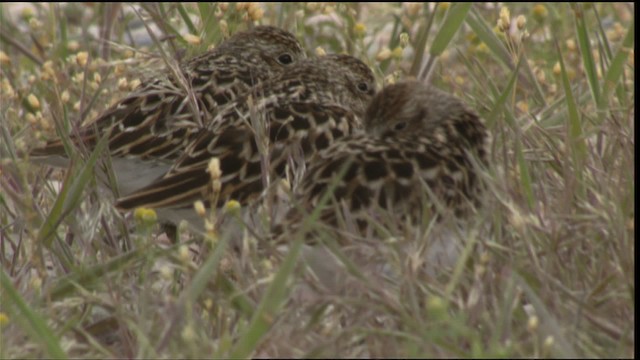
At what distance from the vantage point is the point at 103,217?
16.6 ft

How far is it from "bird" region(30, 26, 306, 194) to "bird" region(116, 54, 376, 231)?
19cm

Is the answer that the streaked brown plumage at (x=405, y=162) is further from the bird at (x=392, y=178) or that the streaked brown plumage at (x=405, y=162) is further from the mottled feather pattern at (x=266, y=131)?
the mottled feather pattern at (x=266, y=131)

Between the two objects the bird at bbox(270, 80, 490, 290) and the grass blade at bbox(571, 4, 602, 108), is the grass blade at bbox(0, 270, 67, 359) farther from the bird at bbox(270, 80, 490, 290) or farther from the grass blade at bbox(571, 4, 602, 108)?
the grass blade at bbox(571, 4, 602, 108)

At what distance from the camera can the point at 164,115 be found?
586 cm

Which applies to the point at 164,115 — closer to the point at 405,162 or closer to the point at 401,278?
the point at 405,162

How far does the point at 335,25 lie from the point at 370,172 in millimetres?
3890

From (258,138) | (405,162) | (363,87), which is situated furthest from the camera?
(363,87)

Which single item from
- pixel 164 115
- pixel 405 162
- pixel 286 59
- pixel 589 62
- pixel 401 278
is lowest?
pixel 286 59

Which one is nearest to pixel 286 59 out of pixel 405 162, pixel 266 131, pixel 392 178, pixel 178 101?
pixel 178 101

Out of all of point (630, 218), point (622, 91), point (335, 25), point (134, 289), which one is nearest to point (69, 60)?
point (335, 25)

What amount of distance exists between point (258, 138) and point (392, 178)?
453 mm

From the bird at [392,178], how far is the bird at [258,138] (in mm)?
194

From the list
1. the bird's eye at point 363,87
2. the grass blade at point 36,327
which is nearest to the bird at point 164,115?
the bird's eye at point 363,87

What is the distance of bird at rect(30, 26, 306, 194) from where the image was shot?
5707mm
